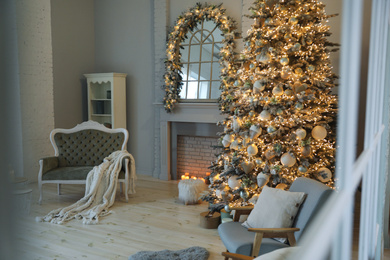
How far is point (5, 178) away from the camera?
0.19 m

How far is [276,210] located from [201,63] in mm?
3875

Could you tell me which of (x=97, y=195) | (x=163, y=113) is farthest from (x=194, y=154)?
(x=97, y=195)

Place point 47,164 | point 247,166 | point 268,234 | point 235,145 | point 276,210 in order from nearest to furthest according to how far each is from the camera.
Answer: point 268,234
point 276,210
point 247,166
point 235,145
point 47,164

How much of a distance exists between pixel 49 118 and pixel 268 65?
13.6 ft

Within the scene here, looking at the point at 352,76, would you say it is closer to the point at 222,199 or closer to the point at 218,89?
the point at 222,199

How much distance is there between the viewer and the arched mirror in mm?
5992

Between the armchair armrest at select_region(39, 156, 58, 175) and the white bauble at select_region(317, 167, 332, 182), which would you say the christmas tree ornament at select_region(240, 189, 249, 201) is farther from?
the armchair armrest at select_region(39, 156, 58, 175)

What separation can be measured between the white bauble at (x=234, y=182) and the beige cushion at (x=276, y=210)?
0.95 meters

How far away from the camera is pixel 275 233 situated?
259 centimetres

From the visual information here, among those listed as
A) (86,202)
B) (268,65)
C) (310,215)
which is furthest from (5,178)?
(86,202)

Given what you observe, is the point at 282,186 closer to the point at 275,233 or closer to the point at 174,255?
the point at 275,233

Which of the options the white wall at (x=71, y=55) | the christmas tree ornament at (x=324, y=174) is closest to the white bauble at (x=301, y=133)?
the christmas tree ornament at (x=324, y=174)

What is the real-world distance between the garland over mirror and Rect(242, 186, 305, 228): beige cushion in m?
2.80

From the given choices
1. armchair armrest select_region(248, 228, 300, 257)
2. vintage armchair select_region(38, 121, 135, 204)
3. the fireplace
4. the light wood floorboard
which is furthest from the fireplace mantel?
armchair armrest select_region(248, 228, 300, 257)
